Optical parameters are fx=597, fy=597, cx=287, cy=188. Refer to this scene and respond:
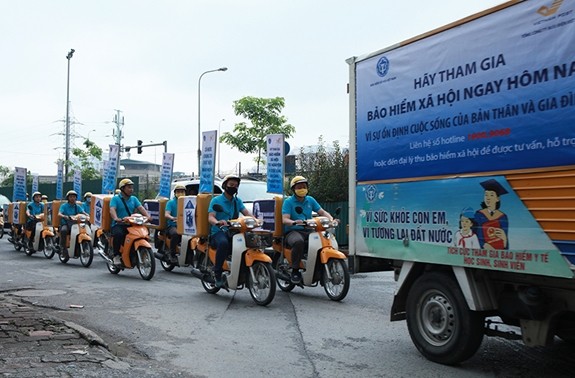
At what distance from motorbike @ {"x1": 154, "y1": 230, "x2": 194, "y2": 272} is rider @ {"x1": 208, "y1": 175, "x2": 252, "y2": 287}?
2.63 m

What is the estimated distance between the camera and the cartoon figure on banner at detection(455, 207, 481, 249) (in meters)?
4.96

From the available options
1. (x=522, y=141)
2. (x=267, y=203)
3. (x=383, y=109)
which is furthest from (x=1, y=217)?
(x=522, y=141)

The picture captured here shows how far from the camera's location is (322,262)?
30.0ft

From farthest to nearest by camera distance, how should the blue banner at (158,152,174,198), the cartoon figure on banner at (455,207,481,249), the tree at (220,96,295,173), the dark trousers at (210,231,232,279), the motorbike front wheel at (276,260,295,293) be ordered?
1. the tree at (220,96,295,173)
2. the blue banner at (158,152,174,198)
3. the motorbike front wheel at (276,260,295,293)
4. the dark trousers at (210,231,232,279)
5. the cartoon figure on banner at (455,207,481,249)

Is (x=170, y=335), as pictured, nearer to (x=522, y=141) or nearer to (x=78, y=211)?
(x=522, y=141)

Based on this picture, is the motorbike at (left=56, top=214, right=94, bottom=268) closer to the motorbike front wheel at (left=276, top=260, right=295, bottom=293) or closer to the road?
the road

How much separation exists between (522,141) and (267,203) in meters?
6.27

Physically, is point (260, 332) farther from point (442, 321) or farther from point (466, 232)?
point (466, 232)

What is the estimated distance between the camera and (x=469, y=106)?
5.01 meters

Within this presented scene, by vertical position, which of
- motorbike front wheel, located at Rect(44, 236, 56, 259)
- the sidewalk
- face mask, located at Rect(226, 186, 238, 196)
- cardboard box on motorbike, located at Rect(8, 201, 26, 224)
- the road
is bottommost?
the road

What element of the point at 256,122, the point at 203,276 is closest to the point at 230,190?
the point at 203,276

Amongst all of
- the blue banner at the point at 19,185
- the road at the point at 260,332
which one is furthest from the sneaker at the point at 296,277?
the blue banner at the point at 19,185

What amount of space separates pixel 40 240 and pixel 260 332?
11449 millimetres

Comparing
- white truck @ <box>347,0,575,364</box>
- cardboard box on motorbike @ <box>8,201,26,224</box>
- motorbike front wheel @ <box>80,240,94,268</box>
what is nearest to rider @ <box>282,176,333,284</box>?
white truck @ <box>347,0,575,364</box>
